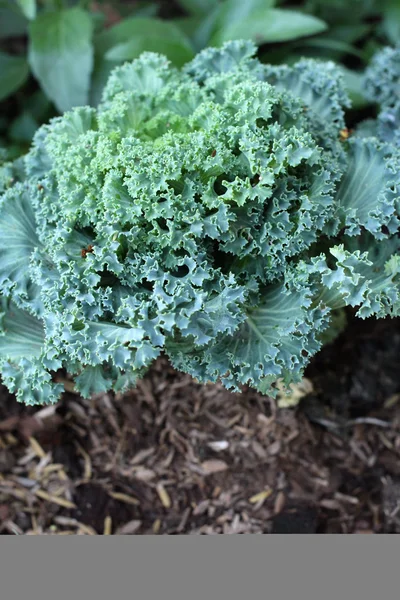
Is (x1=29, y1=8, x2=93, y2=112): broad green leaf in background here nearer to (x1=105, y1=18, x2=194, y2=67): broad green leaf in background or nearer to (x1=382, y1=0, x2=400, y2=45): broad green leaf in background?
(x1=105, y1=18, x2=194, y2=67): broad green leaf in background

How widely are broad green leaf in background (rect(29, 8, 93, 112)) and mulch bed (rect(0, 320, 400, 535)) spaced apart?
6.25 ft

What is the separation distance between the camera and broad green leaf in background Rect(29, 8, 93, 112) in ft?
14.0

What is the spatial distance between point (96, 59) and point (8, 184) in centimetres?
159

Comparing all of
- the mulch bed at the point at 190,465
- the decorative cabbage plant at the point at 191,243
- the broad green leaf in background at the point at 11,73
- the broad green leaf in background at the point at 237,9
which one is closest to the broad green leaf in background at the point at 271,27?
the broad green leaf in background at the point at 237,9

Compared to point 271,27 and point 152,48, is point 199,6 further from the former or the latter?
point 152,48

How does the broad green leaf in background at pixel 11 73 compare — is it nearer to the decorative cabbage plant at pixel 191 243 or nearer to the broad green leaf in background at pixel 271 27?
the broad green leaf in background at pixel 271 27

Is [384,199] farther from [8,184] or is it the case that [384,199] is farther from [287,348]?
[8,184]

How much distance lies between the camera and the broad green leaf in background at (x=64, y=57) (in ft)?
14.0

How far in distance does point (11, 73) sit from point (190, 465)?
3161mm

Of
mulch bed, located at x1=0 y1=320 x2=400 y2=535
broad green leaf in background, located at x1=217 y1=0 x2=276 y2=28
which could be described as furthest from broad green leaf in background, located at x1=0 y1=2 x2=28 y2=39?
mulch bed, located at x1=0 y1=320 x2=400 y2=535

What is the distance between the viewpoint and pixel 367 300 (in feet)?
9.05

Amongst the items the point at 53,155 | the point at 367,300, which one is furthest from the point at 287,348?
the point at 53,155

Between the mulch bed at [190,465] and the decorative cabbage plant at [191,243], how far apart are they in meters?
0.77

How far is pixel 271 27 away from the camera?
440 cm
